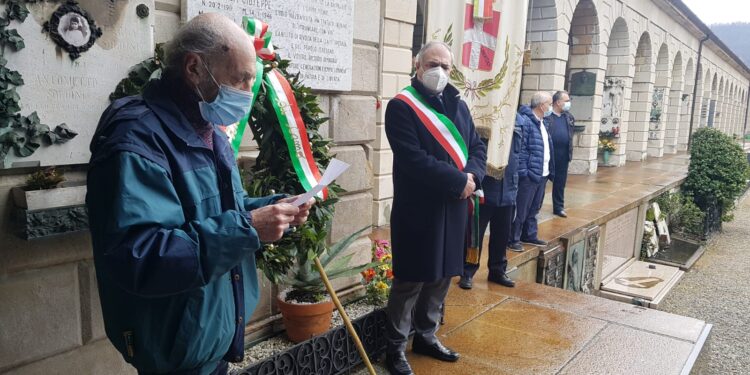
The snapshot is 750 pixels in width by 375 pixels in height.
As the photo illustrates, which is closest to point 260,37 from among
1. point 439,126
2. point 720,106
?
point 439,126

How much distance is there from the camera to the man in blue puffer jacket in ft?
19.5

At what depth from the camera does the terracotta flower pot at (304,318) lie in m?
3.27

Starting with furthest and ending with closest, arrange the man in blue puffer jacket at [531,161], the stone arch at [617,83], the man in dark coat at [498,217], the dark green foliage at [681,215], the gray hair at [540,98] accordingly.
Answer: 1. the stone arch at [617,83]
2. the dark green foliage at [681,215]
3. the gray hair at [540,98]
4. the man in blue puffer jacket at [531,161]
5. the man in dark coat at [498,217]

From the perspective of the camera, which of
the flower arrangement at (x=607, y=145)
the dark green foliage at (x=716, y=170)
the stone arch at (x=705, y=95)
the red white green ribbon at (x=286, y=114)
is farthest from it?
the stone arch at (x=705, y=95)

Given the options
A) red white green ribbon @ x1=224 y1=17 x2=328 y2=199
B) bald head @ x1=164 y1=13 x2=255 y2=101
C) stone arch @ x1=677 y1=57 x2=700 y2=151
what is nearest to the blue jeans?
red white green ribbon @ x1=224 y1=17 x2=328 y2=199

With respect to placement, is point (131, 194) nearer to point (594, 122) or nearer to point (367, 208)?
point (367, 208)

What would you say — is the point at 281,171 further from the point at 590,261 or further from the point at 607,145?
the point at 607,145

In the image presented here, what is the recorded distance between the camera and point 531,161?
598 centimetres

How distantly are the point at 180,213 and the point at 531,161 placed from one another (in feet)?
16.5

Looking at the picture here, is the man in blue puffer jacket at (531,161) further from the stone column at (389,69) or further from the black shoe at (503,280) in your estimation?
the stone column at (389,69)

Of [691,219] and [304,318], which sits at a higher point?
[304,318]

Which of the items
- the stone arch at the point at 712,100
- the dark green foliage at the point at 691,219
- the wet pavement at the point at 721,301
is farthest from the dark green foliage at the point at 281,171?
the stone arch at the point at 712,100

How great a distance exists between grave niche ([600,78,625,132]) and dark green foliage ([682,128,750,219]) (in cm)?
370

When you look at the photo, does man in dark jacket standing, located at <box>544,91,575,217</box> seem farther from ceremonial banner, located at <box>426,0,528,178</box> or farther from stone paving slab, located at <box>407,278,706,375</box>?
ceremonial banner, located at <box>426,0,528,178</box>
